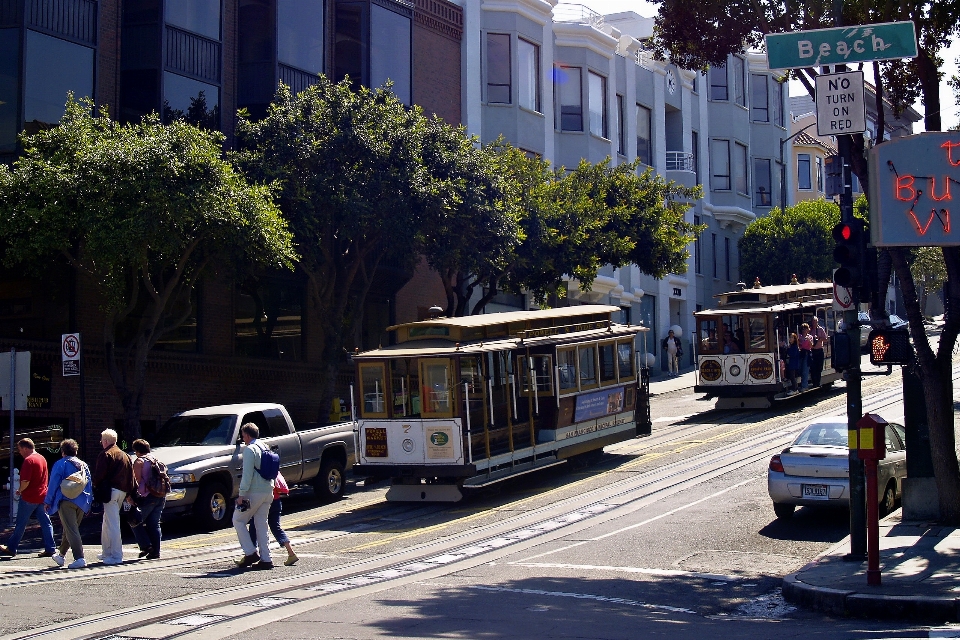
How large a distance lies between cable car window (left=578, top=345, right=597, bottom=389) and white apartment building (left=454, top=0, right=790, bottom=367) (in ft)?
49.2

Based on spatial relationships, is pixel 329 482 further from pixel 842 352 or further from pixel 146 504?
pixel 842 352

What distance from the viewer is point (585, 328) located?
21.9m

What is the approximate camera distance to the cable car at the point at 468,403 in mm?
18328

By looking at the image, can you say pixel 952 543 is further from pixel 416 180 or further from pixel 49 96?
pixel 49 96

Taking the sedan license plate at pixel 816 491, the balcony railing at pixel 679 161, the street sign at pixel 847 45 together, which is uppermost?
the balcony railing at pixel 679 161

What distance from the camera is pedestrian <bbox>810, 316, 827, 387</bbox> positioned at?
97.7 ft

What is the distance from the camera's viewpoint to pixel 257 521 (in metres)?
13.3

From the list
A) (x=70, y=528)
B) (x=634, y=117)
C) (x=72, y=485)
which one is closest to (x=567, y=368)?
(x=72, y=485)

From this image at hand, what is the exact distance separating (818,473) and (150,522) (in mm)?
8742

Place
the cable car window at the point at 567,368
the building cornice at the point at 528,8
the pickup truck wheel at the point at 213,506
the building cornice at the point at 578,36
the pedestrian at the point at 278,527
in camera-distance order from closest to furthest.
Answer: the pedestrian at the point at 278,527, the pickup truck wheel at the point at 213,506, the cable car window at the point at 567,368, the building cornice at the point at 528,8, the building cornice at the point at 578,36

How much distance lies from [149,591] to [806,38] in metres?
9.49

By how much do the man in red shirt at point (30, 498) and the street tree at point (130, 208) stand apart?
445cm

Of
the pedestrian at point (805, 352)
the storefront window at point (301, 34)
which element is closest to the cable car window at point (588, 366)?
the pedestrian at point (805, 352)

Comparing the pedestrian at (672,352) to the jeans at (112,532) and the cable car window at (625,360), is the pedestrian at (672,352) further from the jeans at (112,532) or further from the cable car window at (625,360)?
the jeans at (112,532)
